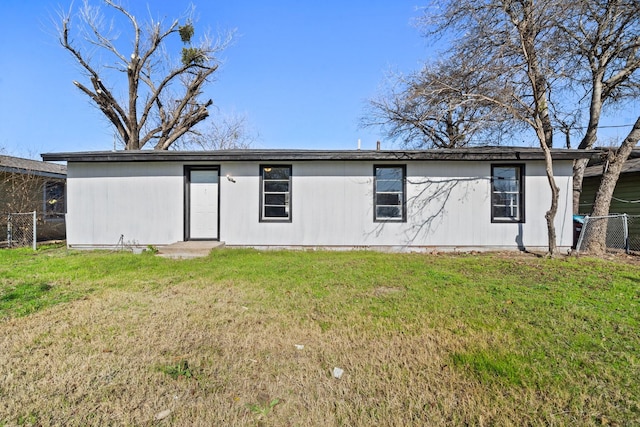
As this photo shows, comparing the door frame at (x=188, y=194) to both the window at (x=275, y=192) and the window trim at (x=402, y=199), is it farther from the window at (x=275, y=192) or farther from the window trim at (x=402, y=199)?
the window trim at (x=402, y=199)

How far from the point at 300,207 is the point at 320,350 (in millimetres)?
5693

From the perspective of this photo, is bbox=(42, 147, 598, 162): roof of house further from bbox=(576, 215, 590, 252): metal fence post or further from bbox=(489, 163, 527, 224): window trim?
bbox=(576, 215, 590, 252): metal fence post

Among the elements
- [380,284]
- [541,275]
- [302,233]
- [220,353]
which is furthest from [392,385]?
[302,233]

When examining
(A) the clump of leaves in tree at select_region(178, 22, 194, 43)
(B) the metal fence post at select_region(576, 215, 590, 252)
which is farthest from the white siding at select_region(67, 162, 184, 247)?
(A) the clump of leaves in tree at select_region(178, 22, 194, 43)

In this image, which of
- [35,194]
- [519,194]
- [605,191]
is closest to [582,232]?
[605,191]

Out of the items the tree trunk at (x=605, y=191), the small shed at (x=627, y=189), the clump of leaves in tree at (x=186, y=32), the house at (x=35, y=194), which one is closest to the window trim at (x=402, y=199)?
the tree trunk at (x=605, y=191)

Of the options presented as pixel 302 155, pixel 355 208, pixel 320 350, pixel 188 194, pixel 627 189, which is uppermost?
pixel 302 155

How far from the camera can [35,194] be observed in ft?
34.9

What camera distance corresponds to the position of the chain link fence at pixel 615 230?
798cm

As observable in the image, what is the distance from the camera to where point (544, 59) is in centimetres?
846

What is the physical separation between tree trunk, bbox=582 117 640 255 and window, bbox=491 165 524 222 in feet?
6.53

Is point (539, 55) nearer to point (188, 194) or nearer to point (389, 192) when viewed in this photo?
point (389, 192)

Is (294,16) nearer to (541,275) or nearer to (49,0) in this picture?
(541,275)

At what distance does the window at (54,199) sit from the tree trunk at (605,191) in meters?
16.8
